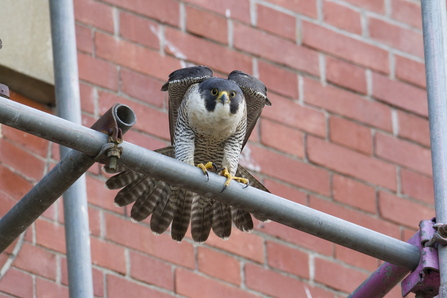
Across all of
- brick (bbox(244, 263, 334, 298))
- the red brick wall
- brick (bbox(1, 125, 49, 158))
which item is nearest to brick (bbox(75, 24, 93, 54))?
the red brick wall

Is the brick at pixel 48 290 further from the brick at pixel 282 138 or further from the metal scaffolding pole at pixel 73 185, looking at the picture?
the brick at pixel 282 138

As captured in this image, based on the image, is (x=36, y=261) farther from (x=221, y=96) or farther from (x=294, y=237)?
(x=294, y=237)

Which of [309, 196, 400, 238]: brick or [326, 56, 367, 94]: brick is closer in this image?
[309, 196, 400, 238]: brick

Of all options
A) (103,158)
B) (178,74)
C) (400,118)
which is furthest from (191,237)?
(103,158)

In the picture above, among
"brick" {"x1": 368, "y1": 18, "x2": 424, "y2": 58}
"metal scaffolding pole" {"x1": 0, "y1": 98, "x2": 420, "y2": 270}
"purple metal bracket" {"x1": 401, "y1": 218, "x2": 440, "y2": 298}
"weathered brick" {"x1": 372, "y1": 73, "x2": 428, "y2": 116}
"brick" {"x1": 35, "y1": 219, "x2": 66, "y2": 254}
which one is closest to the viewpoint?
"metal scaffolding pole" {"x1": 0, "y1": 98, "x2": 420, "y2": 270}

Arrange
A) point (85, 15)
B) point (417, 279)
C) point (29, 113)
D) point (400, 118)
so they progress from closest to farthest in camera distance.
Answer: point (29, 113), point (417, 279), point (85, 15), point (400, 118)

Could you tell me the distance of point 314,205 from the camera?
163 inches

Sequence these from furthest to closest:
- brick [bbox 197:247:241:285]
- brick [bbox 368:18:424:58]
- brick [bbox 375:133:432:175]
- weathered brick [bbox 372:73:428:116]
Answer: brick [bbox 368:18:424:58]
weathered brick [bbox 372:73:428:116]
brick [bbox 375:133:432:175]
brick [bbox 197:247:241:285]

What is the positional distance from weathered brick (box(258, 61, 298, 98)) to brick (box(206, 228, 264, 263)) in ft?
2.68

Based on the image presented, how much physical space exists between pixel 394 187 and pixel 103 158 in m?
2.62

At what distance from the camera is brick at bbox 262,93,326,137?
13.9ft

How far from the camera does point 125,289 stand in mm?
3541

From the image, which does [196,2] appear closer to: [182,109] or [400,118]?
[182,109]

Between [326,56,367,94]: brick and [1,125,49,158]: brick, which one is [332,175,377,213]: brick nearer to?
[326,56,367,94]: brick
